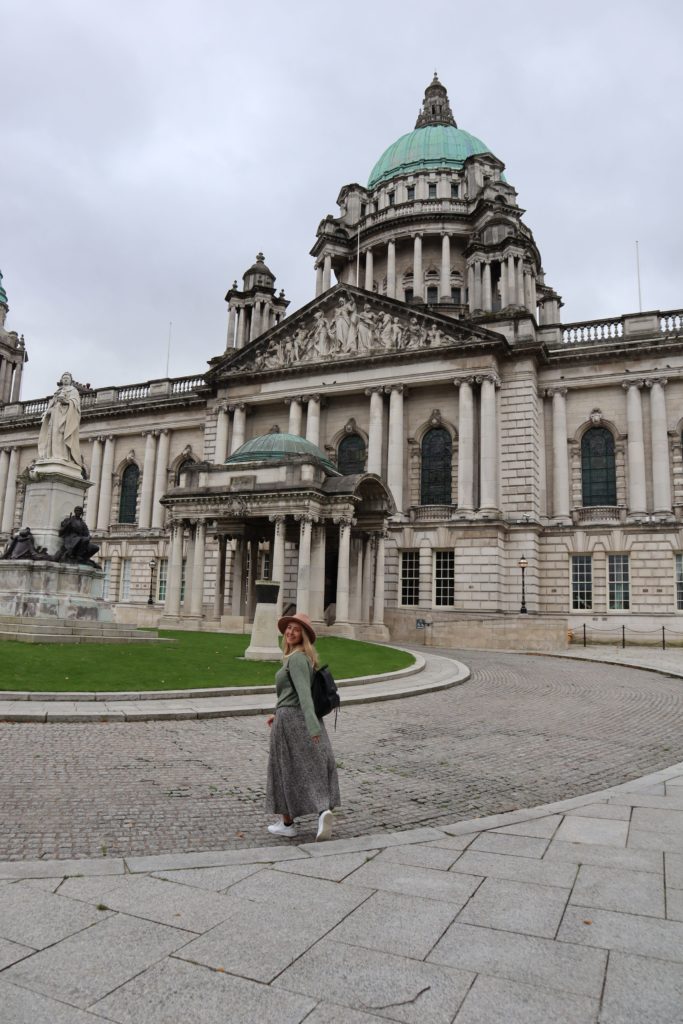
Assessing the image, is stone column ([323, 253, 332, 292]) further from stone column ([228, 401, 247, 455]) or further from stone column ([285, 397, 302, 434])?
stone column ([285, 397, 302, 434])

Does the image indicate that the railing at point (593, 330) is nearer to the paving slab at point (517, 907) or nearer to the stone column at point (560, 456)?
the stone column at point (560, 456)

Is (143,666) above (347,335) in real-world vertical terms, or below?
below

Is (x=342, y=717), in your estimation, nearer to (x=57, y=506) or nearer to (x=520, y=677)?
(x=520, y=677)

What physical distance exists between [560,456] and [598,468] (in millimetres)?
2246

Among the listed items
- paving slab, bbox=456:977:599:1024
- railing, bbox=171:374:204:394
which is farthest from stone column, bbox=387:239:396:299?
paving slab, bbox=456:977:599:1024

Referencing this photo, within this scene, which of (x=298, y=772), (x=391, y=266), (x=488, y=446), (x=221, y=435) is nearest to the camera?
(x=298, y=772)

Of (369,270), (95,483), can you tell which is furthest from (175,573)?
(369,270)

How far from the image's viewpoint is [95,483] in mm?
54375

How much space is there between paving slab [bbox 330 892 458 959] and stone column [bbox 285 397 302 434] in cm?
4012

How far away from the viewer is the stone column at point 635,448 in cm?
3750

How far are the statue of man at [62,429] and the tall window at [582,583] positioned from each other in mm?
27357

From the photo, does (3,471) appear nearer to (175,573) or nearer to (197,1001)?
(175,573)

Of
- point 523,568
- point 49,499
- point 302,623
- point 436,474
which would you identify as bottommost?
point 302,623

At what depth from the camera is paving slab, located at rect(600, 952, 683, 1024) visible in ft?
10.6
